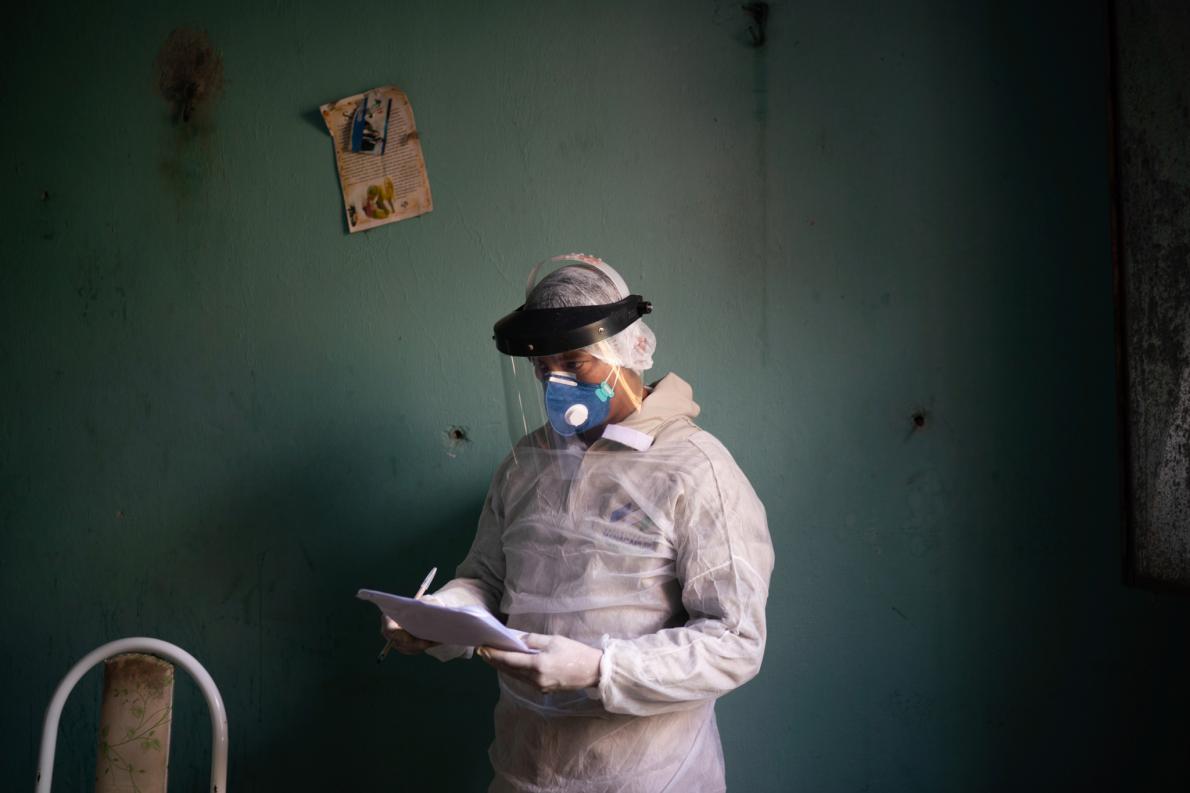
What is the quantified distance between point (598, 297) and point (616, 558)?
42 centimetres

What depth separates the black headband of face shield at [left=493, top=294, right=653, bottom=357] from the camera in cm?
135

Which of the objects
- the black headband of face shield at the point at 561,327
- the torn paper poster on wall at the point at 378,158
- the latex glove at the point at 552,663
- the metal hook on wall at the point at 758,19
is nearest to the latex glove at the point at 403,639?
the latex glove at the point at 552,663

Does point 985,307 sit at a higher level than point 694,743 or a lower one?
higher

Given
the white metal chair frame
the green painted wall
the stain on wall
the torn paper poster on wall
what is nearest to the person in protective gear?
the white metal chair frame

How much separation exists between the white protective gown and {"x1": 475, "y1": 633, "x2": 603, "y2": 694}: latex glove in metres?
0.03

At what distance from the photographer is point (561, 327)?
1356 millimetres

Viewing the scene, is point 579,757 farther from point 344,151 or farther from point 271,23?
point 271,23

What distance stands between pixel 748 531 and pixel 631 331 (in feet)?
1.22

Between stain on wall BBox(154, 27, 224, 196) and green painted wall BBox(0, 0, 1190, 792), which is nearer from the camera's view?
green painted wall BBox(0, 0, 1190, 792)

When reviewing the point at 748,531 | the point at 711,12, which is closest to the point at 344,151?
the point at 711,12

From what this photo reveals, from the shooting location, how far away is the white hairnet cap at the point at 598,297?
1.41 metres

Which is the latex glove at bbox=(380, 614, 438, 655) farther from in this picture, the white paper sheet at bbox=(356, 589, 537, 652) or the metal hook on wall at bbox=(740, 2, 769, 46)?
the metal hook on wall at bbox=(740, 2, 769, 46)

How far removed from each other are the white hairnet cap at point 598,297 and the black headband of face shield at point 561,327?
2cm

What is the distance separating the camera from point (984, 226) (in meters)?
1.72
